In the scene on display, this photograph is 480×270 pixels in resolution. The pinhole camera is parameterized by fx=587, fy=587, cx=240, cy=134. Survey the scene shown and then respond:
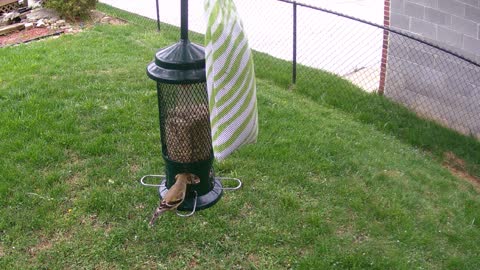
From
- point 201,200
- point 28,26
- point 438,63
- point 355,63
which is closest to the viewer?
point 201,200

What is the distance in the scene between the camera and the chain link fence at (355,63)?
6.61 metres

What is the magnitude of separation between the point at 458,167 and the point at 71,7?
681cm

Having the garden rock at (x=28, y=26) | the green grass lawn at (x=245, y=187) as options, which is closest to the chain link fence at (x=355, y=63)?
the green grass lawn at (x=245, y=187)

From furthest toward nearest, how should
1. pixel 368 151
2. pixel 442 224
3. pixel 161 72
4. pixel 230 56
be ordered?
pixel 368 151, pixel 442 224, pixel 161 72, pixel 230 56

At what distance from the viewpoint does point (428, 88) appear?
698cm

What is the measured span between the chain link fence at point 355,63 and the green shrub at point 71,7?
0.74m

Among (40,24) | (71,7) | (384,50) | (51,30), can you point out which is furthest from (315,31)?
(40,24)

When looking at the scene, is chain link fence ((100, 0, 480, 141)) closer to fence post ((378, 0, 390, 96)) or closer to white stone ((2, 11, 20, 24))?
fence post ((378, 0, 390, 96))

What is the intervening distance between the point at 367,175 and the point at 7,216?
2.93m

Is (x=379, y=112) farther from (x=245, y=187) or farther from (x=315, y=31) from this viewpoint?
(x=315, y=31)

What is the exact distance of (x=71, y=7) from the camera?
9828 millimetres

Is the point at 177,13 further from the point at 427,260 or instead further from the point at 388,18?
the point at 427,260

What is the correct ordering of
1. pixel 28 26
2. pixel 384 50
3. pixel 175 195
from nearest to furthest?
pixel 175 195
pixel 384 50
pixel 28 26

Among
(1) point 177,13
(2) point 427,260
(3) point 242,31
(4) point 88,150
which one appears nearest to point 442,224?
(2) point 427,260
